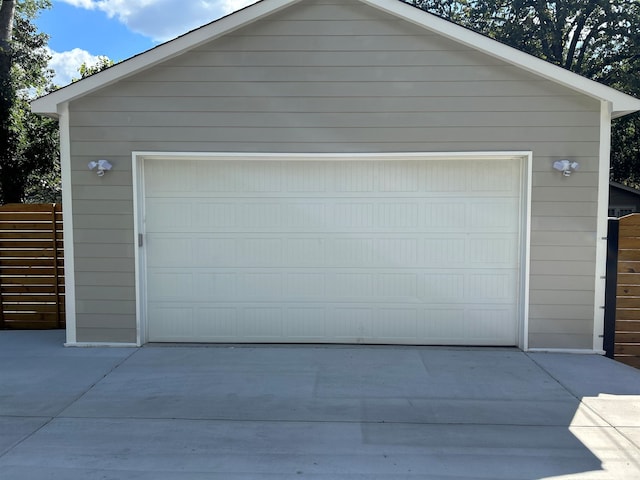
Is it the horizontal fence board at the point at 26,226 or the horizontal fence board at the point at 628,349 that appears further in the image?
the horizontal fence board at the point at 26,226

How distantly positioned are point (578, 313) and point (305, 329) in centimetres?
324

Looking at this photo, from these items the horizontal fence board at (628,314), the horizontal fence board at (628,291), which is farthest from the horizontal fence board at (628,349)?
the horizontal fence board at (628,291)

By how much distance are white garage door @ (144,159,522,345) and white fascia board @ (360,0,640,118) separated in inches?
45.1

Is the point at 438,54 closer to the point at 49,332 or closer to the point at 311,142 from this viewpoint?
the point at 311,142

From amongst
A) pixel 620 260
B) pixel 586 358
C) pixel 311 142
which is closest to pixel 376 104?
pixel 311 142

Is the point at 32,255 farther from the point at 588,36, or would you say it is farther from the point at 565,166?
the point at 588,36

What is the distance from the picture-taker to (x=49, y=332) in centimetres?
689

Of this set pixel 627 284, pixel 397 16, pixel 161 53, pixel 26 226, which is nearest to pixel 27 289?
pixel 26 226

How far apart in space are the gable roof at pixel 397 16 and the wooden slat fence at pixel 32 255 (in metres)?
1.70

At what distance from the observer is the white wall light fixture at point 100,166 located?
19.3 feet

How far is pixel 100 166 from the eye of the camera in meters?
5.88

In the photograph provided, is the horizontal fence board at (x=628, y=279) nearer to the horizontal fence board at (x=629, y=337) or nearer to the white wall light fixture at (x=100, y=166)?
the horizontal fence board at (x=629, y=337)

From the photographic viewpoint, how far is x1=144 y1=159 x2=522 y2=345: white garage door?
6.06 meters

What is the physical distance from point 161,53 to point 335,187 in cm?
253
